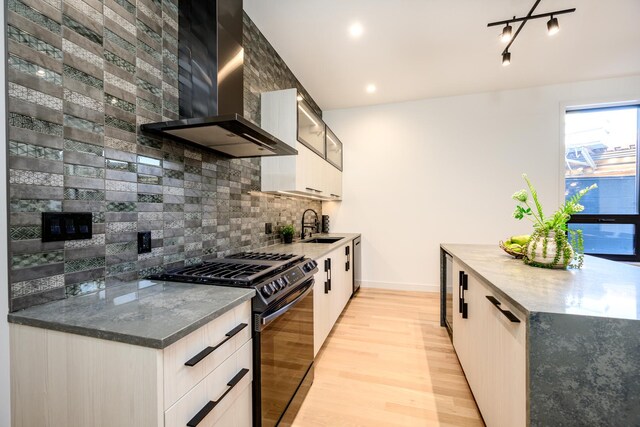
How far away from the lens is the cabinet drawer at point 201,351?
78 cm

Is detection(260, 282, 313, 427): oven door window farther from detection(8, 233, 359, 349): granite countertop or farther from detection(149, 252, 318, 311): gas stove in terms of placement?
detection(8, 233, 359, 349): granite countertop

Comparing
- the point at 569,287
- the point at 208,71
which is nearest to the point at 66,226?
the point at 208,71

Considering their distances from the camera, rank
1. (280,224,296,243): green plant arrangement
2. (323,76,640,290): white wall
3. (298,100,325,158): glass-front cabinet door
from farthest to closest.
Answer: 1. (323,76,640,290): white wall
2. (280,224,296,243): green plant arrangement
3. (298,100,325,158): glass-front cabinet door

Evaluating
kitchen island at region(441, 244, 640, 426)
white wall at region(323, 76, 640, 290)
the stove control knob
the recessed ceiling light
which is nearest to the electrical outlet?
the stove control knob

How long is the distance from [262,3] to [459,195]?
132 inches

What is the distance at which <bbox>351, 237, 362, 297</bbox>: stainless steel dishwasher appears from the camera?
12.5ft

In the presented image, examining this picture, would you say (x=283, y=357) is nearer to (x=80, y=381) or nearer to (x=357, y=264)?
(x=80, y=381)

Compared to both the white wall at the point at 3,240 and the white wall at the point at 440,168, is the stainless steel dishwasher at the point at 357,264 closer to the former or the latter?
the white wall at the point at 440,168

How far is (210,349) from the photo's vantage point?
912mm

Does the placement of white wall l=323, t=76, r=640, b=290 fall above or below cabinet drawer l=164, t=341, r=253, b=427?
above

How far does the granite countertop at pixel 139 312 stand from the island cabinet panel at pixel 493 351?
1.07m

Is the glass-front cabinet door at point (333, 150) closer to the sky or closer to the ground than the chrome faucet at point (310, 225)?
closer to the sky

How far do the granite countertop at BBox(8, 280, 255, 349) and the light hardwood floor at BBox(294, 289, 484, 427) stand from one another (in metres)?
1.07

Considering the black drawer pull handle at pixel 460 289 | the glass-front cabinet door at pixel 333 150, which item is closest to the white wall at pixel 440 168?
the glass-front cabinet door at pixel 333 150
